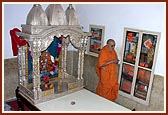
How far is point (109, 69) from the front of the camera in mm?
2955

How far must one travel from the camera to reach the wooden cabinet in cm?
264

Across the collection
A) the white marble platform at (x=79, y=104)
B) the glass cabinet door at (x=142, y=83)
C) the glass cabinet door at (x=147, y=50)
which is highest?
the glass cabinet door at (x=147, y=50)

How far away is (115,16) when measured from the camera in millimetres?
3031

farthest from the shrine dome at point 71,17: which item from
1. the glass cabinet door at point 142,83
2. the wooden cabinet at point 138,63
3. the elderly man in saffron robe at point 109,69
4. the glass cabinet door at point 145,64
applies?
the glass cabinet door at point 142,83

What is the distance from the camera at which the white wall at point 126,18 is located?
2.53 m

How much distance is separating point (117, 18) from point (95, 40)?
0.65 meters

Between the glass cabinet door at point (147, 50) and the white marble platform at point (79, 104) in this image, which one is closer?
the white marble platform at point (79, 104)

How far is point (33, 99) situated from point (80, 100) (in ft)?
2.17

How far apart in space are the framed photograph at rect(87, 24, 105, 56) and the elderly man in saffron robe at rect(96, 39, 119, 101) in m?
0.40

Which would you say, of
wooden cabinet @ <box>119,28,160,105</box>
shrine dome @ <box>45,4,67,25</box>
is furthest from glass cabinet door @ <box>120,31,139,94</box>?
shrine dome @ <box>45,4,67,25</box>

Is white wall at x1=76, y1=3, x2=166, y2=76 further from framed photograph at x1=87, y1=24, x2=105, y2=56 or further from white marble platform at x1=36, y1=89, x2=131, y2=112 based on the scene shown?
white marble platform at x1=36, y1=89, x2=131, y2=112

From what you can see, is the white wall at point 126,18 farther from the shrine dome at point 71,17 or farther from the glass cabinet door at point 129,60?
the shrine dome at point 71,17

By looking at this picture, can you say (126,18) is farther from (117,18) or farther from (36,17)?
(36,17)

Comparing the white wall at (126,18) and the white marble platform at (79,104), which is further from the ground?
the white wall at (126,18)
